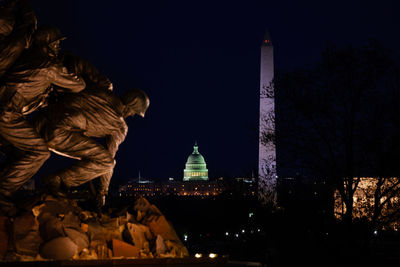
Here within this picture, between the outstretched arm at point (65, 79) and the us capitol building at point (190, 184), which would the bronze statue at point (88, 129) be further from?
the us capitol building at point (190, 184)

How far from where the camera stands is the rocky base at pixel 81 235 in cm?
823

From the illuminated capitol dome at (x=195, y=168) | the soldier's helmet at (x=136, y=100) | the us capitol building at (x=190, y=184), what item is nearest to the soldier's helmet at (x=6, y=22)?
the soldier's helmet at (x=136, y=100)

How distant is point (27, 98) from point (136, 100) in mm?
1799

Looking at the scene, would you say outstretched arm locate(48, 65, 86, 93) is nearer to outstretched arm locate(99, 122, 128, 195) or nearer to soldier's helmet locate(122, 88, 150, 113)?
soldier's helmet locate(122, 88, 150, 113)

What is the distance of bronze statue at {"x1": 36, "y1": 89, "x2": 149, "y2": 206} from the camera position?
932 centimetres

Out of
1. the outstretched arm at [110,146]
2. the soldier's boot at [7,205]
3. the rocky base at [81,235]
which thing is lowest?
the rocky base at [81,235]

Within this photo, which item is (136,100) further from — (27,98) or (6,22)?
(6,22)

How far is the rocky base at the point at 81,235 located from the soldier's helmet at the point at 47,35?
2.34 meters

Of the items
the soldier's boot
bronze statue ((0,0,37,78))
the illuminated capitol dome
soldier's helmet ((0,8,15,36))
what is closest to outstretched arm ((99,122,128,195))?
the soldier's boot

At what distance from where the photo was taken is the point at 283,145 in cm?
1560

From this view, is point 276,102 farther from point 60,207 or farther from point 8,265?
point 8,265

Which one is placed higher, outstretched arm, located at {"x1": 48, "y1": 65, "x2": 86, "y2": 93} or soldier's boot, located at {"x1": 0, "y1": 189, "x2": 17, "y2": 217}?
outstretched arm, located at {"x1": 48, "y1": 65, "x2": 86, "y2": 93}

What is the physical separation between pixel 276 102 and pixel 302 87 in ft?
3.34

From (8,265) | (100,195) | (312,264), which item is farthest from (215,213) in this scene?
(8,265)
